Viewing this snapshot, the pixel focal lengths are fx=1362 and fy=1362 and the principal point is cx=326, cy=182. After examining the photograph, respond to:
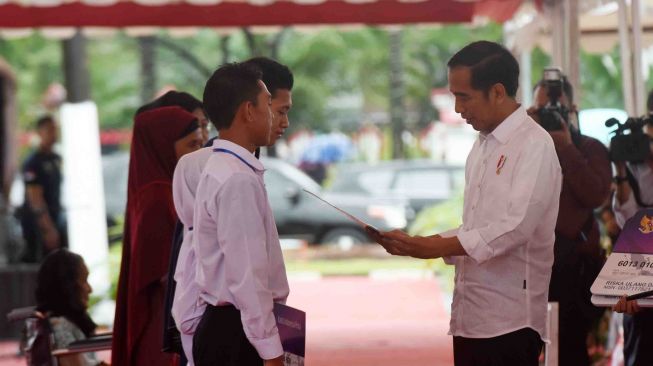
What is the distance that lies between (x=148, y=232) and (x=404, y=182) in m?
16.9

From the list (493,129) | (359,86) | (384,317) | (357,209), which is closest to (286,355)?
(493,129)

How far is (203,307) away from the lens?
189 inches

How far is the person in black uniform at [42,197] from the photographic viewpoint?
13031 millimetres

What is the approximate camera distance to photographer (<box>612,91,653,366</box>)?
6.71 meters

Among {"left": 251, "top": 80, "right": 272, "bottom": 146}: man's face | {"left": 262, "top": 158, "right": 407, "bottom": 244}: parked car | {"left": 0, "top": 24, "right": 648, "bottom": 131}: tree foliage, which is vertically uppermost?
{"left": 0, "top": 24, "right": 648, "bottom": 131}: tree foliage

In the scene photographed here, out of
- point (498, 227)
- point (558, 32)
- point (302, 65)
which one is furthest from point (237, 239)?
point (302, 65)

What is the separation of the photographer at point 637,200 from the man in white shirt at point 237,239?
98.5 inches

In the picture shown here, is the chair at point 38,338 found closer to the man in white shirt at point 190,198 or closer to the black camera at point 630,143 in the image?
the man in white shirt at point 190,198

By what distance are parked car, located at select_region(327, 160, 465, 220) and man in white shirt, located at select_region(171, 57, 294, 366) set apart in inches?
651

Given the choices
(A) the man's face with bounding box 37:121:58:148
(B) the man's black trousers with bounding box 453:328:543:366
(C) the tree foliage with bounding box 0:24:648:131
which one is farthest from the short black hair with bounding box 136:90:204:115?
(C) the tree foliage with bounding box 0:24:648:131

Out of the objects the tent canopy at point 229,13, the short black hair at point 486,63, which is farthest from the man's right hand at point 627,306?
the tent canopy at point 229,13

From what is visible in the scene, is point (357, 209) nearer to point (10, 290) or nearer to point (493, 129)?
point (10, 290)

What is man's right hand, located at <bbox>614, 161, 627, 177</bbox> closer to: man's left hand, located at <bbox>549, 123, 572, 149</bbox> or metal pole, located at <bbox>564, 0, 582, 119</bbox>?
man's left hand, located at <bbox>549, 123, 572, 149</bbox>

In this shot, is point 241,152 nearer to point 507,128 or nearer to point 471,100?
point 471,100
